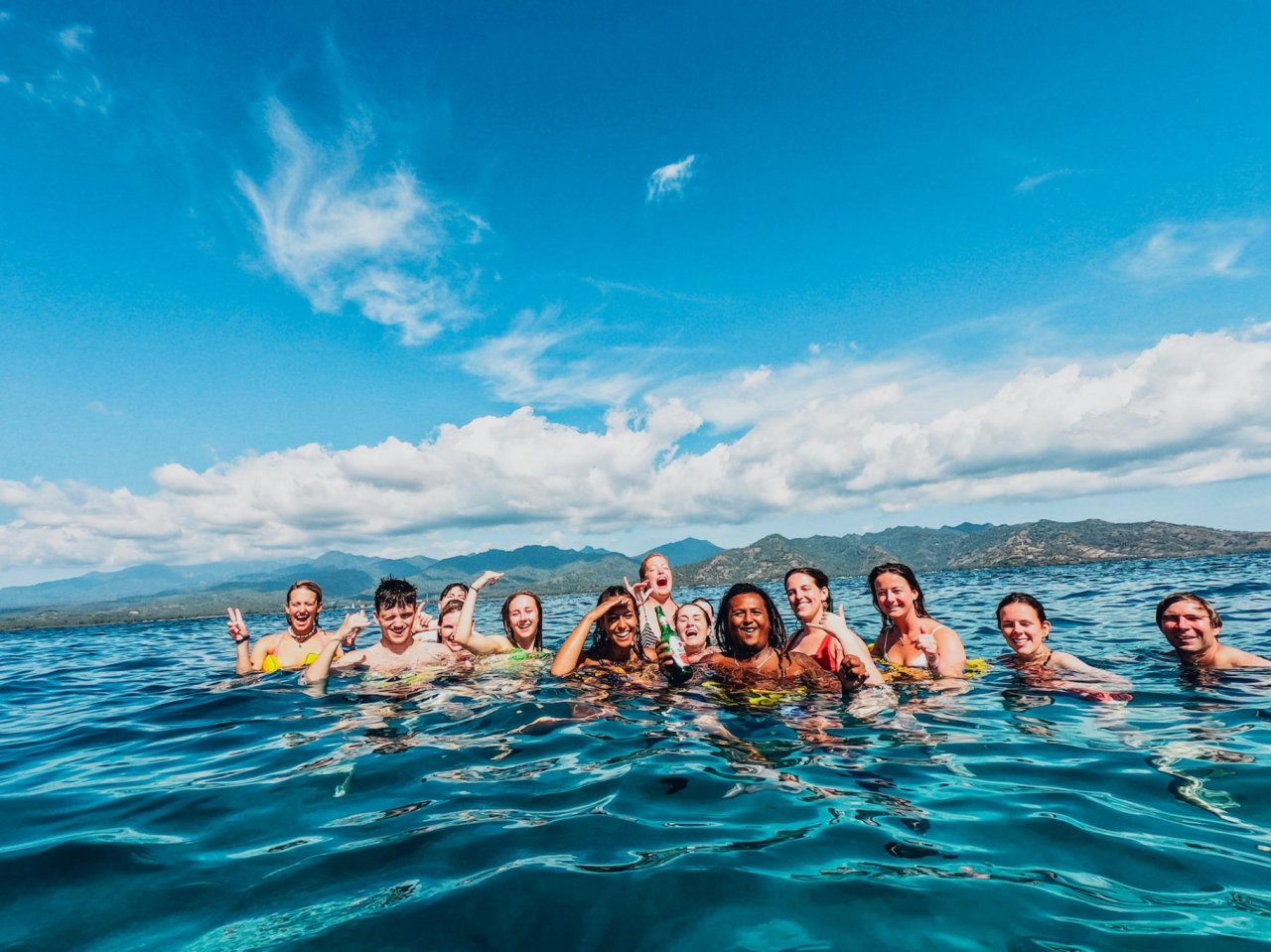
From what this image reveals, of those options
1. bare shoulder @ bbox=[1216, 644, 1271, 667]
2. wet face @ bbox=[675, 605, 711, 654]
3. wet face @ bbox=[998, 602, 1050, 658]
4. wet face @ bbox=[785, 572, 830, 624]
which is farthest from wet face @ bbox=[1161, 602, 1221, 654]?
wet face @ bbox=[675, 605, 711, 654]

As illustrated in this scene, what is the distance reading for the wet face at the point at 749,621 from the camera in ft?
31.6

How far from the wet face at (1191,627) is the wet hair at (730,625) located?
21.2ft

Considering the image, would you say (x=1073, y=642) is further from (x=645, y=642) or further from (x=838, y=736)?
(x=838, y=736)

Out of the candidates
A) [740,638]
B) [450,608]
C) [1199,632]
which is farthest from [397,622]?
[1199,632]

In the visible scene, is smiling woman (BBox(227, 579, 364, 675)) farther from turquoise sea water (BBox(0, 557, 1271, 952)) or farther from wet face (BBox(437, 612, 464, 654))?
turquoise sea water (BBox(0, 557, 1271, 952))

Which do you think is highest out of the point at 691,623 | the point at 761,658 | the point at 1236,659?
the point at 691,623

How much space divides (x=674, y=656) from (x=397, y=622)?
5696mm

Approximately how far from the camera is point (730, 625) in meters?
9.76

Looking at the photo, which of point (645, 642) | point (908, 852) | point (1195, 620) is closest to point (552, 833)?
point (908, 852)

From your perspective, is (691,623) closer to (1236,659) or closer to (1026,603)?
(1026,603)

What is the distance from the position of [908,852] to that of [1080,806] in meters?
1.91

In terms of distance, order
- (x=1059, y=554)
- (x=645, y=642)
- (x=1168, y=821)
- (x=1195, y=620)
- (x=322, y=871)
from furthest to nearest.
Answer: (x=1059, y=554)
(x=645, y=642)
(x=1195, y=620)
(x=1168, y=821)
(x=322, y=871)

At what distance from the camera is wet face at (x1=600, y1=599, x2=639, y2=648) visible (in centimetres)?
1104

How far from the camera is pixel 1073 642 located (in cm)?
1591
